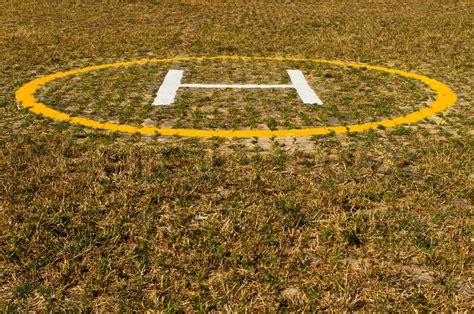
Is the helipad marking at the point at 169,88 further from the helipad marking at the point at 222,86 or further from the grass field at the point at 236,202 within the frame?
the grass field at the point at 236,202

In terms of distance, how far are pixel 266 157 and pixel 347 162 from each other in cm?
92

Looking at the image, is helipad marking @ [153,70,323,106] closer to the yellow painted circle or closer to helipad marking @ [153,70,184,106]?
helipad marking @ [153,70,184,106]

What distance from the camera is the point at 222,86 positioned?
968cm

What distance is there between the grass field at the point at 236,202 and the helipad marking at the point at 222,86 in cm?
20

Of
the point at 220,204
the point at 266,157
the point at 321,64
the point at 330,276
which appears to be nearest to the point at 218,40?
the point at 321,64

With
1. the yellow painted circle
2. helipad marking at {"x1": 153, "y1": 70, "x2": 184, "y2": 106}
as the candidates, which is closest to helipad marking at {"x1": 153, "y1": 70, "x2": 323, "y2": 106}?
Answer: helipad marking at {"x1": 153, "y1": 70, "x2": 184, "y2": 106}

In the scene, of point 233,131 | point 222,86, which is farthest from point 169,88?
point 233,131

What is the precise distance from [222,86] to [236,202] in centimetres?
515

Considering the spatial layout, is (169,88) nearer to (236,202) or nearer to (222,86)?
(222,86)

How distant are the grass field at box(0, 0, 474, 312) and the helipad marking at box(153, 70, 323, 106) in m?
0.20

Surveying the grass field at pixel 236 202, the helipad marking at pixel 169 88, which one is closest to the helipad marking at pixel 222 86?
the helipad marking at pixel 169 88

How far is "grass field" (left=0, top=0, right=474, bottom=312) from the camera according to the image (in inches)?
143

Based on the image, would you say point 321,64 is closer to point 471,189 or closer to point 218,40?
point 218,40

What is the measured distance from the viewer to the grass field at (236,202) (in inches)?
143
